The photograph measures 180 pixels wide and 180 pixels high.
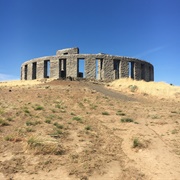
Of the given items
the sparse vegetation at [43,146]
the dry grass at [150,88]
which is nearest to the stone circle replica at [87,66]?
the dry grass at [150,88]

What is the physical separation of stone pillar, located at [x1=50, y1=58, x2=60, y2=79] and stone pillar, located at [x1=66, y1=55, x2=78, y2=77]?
1577mm

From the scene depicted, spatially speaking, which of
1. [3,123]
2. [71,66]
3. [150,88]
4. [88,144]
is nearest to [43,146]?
[88,144]

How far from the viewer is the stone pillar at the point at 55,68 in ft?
123

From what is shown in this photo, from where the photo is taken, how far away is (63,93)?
24062 mm

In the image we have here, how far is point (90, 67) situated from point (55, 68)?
220 inches

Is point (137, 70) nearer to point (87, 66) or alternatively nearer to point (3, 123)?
point (87, 66)

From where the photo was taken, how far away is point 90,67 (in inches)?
1428

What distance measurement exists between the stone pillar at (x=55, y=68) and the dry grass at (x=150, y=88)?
30.6 ft

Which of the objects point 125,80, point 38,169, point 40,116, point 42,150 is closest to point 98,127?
point 40,116

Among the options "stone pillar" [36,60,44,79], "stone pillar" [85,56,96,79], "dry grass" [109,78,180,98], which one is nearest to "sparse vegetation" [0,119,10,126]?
"dry grass" [109,78,180,98]

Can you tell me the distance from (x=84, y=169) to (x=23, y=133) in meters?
4.17

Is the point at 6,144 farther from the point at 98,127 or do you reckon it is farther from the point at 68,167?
the point at 98,127

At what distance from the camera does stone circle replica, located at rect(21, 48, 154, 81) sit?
119 feet

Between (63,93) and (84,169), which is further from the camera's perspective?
(63,93)
